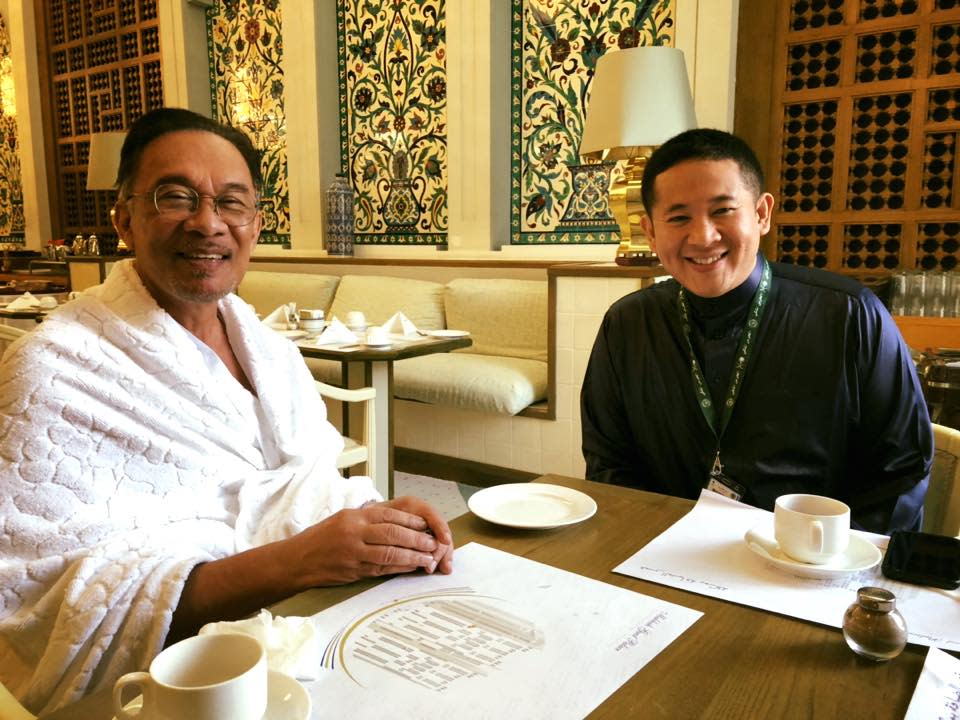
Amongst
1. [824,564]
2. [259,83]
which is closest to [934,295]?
[824,564]

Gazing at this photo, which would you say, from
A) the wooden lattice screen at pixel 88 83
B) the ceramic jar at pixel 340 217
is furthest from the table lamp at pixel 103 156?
the ceramic jar at pixel 340 217

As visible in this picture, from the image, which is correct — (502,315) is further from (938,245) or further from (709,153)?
(709,153)

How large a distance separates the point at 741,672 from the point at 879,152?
379cm

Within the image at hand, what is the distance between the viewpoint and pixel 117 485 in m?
1.15

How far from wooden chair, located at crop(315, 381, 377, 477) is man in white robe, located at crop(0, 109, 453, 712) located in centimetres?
96

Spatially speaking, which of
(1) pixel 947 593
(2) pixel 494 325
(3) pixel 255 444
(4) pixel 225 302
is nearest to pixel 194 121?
(4) pixel 225 302

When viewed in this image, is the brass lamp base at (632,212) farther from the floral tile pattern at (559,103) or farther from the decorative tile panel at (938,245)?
the decorative tile panel at (938,245)

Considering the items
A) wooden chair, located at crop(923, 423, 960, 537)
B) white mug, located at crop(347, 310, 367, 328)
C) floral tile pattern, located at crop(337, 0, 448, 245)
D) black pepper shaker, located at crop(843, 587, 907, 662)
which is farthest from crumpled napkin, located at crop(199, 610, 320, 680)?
floral tile pattern, located at crop(337, 0, 448, 245)

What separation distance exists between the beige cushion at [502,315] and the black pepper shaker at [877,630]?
3535 mm

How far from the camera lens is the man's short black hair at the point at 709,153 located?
1586mm

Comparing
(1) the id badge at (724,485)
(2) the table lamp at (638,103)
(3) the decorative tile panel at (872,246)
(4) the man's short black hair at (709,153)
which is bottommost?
(1) the id badge at (724,485)

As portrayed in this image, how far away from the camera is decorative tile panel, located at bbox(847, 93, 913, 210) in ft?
12.4

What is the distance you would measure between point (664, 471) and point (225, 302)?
99 centimetres

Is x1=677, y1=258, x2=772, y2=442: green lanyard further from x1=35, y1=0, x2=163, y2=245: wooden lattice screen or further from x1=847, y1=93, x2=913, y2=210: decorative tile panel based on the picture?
x1=35, y1=0, x2=163, y2=245: wooden lattice screen
